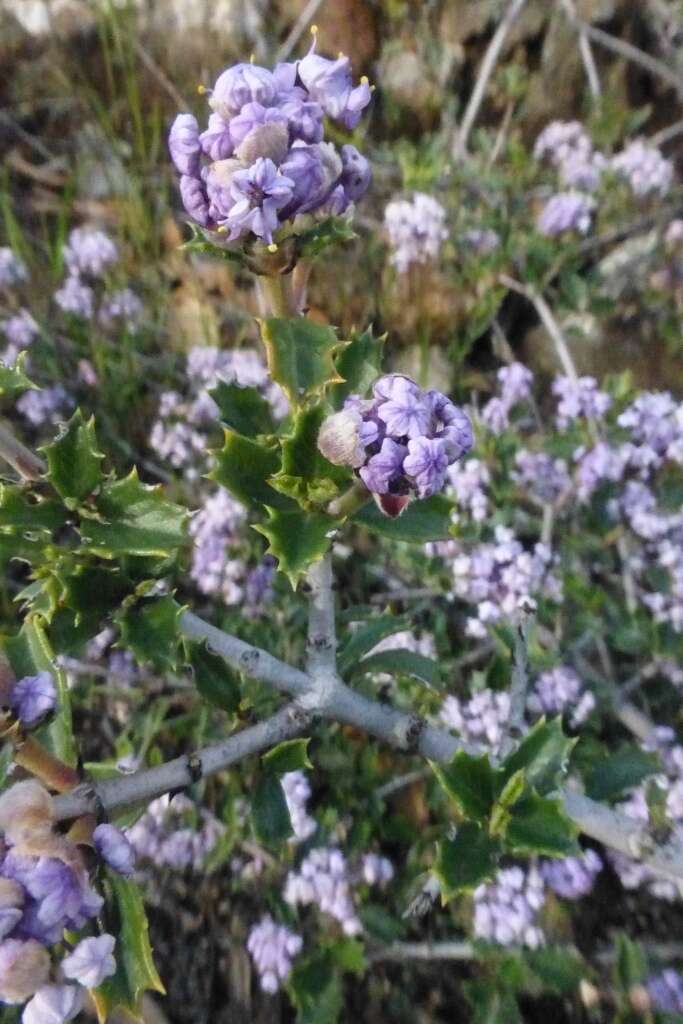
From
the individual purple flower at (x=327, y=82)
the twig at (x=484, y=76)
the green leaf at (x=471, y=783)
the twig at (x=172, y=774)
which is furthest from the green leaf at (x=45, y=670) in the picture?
the twig at (x=484, y=76)

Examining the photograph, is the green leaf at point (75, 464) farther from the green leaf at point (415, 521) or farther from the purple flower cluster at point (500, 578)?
the purple flower cluster at point (500, 578)

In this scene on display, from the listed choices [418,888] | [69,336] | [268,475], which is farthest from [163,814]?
[69,336]

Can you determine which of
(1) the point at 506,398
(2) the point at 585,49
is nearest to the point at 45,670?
(1) the point at 506,398

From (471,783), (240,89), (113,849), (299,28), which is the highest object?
(299,28)

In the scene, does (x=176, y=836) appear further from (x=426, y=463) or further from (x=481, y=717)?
(x=426, y=463)

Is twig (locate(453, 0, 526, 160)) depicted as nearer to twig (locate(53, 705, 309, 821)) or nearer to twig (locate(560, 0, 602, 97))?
twig (locate(560, 0, 602, 97))

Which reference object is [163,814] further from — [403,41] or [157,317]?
[403,41]
